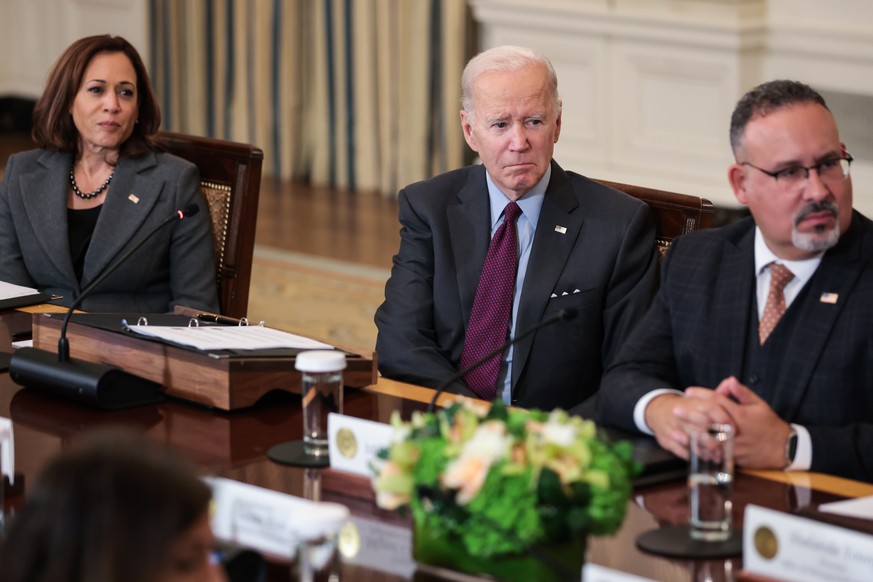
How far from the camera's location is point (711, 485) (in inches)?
73.4

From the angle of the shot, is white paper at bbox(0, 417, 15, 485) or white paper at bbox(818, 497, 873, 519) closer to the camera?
white paper at bbox(818, 497, 873, 519)

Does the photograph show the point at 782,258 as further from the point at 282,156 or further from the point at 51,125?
the point at 282,156

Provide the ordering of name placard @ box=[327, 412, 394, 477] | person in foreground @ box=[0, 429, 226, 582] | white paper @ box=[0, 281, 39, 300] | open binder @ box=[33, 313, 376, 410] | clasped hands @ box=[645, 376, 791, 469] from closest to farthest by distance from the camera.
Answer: person in foreground @ box=[0, 429, 226, 582] < name placard @ box=[327, 412, 394, 477] < clasped hands @ box=[645, 376, 791, 469] < open binder @ box=[33, 313, 376, 410] < white paper @ box=[0, 281, 39, 300]

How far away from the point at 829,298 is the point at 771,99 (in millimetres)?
358

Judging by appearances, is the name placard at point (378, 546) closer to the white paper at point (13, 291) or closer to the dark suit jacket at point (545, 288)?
the dark suit jacket at point (545, 288)

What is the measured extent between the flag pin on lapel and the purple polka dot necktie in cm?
81

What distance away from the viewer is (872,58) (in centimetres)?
565

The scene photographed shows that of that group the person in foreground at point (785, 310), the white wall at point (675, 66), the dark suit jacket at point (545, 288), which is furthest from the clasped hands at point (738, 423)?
the white wall at point (675, 66)

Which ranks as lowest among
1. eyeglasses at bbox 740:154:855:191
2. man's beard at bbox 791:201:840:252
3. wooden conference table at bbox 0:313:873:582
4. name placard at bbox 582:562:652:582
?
wooden conference table at bbox 0:313:873:582

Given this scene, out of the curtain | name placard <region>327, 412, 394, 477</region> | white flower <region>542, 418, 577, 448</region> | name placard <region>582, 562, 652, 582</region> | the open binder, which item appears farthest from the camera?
the curtain

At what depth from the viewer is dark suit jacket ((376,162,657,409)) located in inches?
118

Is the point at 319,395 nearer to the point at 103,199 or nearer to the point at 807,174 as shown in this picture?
the point at 807,174

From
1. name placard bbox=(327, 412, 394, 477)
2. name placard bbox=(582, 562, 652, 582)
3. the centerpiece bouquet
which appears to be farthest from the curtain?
name placard bbox=(582, 562, 652, 582)

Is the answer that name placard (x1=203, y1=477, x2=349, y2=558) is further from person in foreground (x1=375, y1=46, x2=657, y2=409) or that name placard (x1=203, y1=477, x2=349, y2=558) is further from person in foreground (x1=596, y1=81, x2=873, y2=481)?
person in foreground (x1=375, y1=46, x2=657, y2=409)
